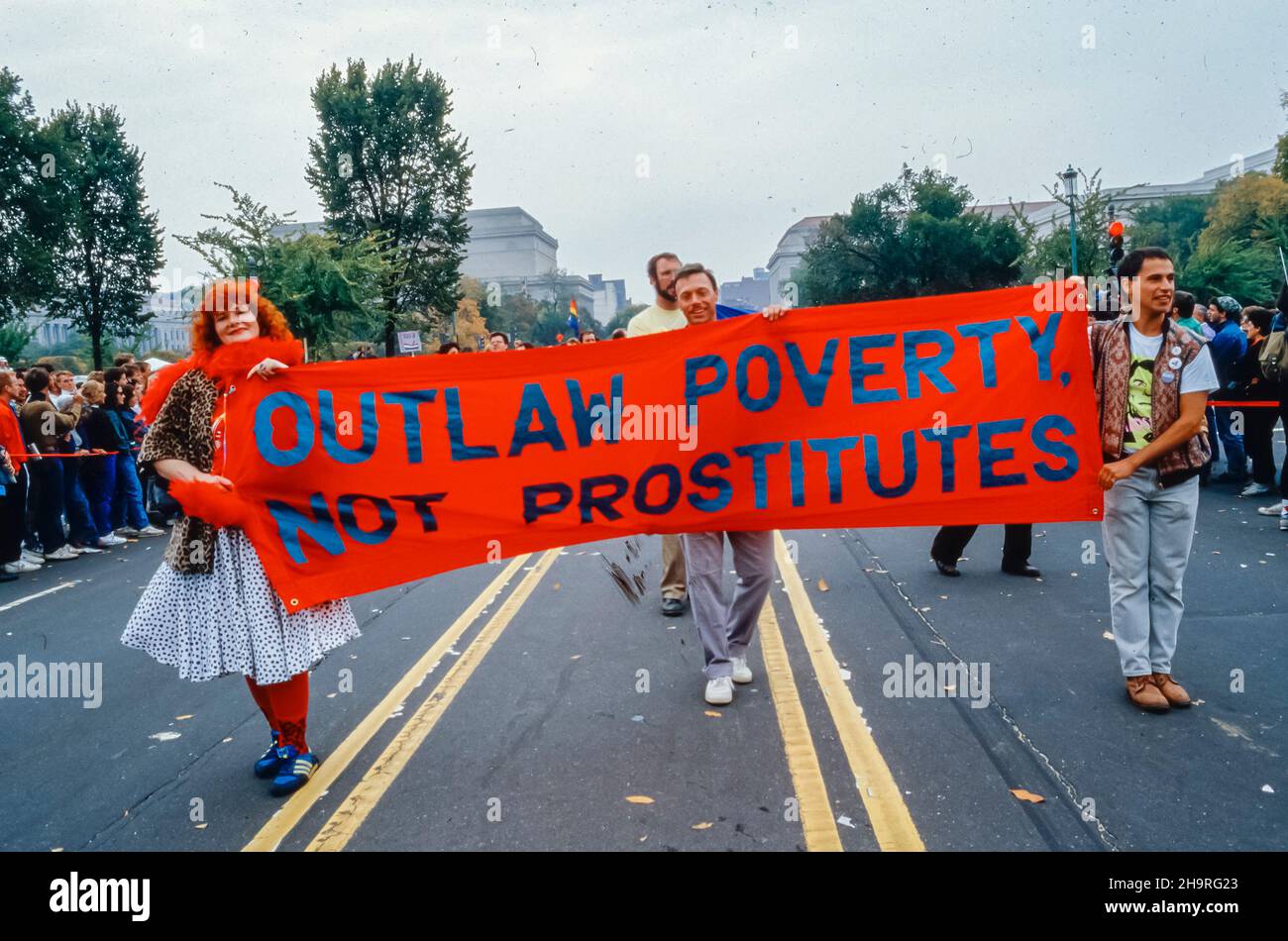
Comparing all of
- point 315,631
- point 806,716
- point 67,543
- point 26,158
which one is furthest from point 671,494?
point 26,158

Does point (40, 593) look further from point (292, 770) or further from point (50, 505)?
point (292, 770)

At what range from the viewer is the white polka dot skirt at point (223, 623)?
12.2 ft

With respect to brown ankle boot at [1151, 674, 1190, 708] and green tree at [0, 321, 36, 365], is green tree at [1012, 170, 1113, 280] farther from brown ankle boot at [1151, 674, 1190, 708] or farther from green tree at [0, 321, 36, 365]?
green tree at [0, 321, 36, 365]

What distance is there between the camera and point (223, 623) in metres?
3.75

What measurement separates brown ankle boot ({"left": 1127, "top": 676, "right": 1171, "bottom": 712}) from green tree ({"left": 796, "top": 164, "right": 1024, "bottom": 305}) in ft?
187

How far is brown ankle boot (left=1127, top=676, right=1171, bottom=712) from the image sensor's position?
420 cm

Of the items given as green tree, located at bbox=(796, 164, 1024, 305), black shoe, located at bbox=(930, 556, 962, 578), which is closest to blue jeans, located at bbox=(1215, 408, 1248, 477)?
black shoe, located at bbox=(930, 556, 962, 578)

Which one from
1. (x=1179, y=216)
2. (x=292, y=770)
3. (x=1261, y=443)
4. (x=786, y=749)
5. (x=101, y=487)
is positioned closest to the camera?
(x=292, y=770)

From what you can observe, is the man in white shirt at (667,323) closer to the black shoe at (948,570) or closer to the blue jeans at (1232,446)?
the black shoe at (948,570)

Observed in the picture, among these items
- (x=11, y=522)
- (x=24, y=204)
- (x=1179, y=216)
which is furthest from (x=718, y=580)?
(x=1179, y=216)

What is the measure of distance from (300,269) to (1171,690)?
822 inches

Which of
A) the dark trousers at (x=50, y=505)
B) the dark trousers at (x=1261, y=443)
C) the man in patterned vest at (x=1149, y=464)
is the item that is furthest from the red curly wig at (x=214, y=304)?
the dark trousers at (x=1261, y=443)

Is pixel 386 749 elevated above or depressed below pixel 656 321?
below

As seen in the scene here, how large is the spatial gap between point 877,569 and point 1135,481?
321 centimetres
